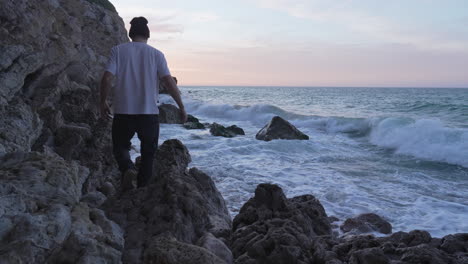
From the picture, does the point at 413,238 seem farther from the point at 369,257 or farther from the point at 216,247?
the point at 216,247

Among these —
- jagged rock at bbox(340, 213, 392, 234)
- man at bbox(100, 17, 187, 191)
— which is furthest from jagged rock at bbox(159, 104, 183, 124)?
man at bbox(100, 17, 187, 191)

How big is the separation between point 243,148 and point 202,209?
311 inches

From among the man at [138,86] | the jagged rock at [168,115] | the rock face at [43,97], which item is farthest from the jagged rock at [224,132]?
the man at [138,86]

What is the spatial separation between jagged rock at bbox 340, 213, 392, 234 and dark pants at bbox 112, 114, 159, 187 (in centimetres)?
276

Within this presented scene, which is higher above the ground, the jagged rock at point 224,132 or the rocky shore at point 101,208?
the rocky shore at point 101,208

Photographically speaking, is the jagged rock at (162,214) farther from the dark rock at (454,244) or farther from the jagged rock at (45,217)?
the dark rock at (454,244)

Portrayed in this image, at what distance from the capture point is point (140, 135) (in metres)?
4.32

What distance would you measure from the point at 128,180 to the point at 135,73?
116 centimetres

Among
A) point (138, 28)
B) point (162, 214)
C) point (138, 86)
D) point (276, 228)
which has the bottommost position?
point (276, 228)

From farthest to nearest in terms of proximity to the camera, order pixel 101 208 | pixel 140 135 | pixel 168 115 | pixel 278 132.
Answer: pixel 168 115, pixel 278 132, pixel 140 135, pixel 101 208

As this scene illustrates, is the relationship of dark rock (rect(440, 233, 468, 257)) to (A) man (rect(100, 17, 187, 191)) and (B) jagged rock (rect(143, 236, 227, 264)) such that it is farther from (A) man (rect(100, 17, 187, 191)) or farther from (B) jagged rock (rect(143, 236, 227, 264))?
(A) man (rect(100, 17, 187, 191))

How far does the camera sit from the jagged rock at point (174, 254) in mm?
2414

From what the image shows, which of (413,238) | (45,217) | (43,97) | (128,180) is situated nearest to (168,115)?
(43,97)

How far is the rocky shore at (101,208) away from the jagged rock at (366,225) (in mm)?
15
